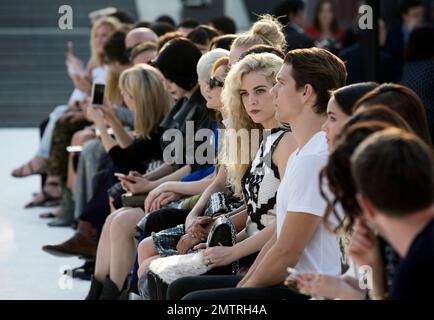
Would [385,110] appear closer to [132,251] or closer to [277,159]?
[277,159]

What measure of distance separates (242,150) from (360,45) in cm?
677

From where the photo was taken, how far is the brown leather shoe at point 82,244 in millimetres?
7297

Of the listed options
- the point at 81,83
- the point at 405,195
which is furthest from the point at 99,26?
the point at 405,195

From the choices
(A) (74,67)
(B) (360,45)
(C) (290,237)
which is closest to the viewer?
(C) (290,237)

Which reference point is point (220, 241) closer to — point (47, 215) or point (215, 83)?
point (215, 83)

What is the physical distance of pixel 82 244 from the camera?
→ 730 centimetres

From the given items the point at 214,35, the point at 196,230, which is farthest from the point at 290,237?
the point at 214,35

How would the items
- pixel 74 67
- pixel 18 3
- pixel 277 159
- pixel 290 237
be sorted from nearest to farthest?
pixel 290 237 → pixel 277 159 → pixel 74 67 → pixel 18 3

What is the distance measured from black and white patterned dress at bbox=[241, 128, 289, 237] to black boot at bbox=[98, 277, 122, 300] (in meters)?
1.66

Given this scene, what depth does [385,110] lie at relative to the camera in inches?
114

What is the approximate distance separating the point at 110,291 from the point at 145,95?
1315 millimetres

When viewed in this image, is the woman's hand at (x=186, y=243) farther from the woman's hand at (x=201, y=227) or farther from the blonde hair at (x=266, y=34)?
the blonde hair at (x=266, y=34)

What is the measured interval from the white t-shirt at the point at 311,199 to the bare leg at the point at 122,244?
225 centimetres

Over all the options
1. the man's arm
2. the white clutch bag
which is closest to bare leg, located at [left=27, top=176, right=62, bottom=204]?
the white clutch bag
